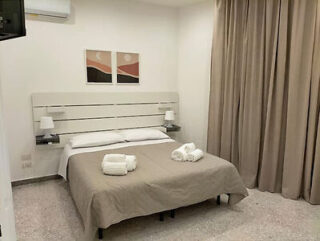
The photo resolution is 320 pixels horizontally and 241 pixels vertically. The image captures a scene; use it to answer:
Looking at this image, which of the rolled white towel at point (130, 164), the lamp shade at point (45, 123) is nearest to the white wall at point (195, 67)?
the rolled white towel at point (130, 164)

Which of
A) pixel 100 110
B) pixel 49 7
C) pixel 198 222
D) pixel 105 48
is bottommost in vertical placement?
pixel 198 222

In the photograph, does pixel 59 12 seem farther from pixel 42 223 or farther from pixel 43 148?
pixel 42 223

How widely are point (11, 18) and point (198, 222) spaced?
2316 millimetres

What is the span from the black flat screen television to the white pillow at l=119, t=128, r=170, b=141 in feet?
9.07

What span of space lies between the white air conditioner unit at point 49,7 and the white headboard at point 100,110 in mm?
1077

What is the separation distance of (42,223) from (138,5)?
334 cm

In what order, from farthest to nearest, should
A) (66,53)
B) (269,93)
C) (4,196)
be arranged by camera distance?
1. (66,53)
2. (269,93)
3. (4,196)

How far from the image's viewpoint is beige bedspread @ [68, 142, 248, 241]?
6.55ft

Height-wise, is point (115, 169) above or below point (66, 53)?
below

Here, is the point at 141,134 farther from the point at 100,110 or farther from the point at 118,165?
the point at 118,165

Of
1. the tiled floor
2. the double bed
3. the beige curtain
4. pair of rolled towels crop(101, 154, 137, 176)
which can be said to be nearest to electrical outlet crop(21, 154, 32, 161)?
the double bed

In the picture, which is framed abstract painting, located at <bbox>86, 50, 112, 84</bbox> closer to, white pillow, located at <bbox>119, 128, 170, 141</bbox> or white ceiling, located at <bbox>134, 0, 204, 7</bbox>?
white pillow, located at <bbox>119, 128, 170, 141</bbox>

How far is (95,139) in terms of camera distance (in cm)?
330

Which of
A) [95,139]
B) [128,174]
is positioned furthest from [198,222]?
[95,139]
